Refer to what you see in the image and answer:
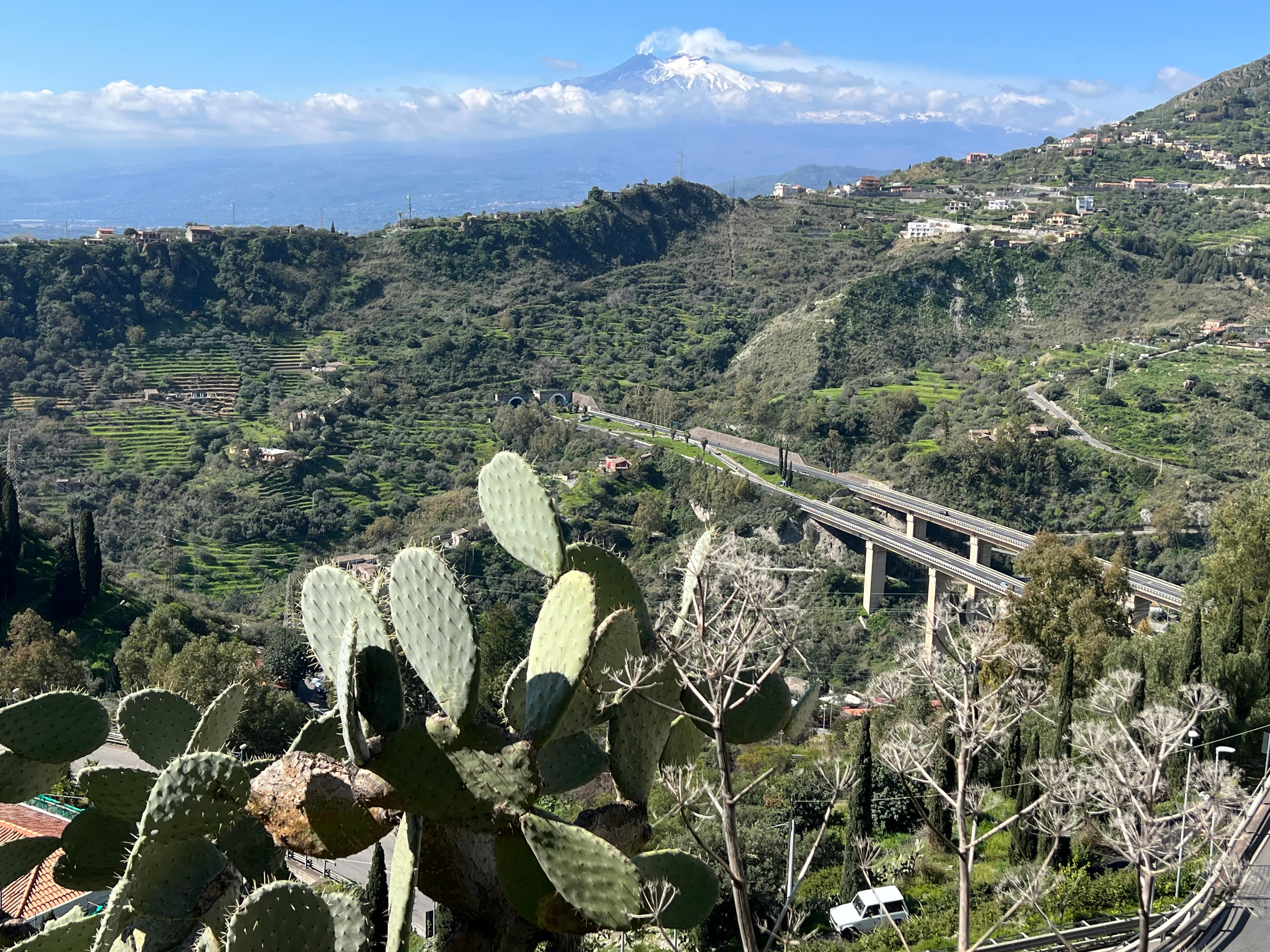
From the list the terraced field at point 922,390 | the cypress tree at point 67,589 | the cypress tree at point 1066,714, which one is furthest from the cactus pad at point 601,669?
the terraced field at point 922,390

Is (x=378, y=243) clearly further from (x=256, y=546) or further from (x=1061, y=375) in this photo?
(x=1061, y=375)

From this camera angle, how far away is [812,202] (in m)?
91.1

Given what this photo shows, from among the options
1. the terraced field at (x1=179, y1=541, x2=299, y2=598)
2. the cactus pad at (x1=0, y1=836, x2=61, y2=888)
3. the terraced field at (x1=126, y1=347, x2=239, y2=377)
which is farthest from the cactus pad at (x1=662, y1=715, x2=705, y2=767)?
the terraced field at (x1=126, y1=347, x2=239, y2=377)

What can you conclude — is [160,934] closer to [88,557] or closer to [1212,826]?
[1212,826]

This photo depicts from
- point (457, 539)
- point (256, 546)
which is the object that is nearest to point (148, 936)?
point (457, 539)

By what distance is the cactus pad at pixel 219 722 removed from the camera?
3479 millimetres

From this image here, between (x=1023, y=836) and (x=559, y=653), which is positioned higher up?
(x=559, y=653)

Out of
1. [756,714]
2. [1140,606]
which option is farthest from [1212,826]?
[1140,606]

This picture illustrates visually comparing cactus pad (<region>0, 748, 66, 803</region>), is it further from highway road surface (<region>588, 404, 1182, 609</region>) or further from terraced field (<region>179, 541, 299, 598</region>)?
terraced field (<region>179, 541, 299, 598</region>)

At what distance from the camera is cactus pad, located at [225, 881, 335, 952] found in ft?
8.71

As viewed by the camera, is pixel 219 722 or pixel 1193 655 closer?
pixel 219 722

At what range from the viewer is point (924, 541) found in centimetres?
3756

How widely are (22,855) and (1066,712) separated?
11.3 meters

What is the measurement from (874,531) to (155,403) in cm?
3229
